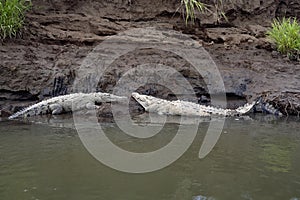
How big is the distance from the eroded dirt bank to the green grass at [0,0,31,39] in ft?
0.71

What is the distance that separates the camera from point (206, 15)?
433 inches

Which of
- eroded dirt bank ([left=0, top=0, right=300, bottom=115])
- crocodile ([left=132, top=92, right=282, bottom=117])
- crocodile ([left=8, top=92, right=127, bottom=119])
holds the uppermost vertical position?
eroded dirt bank ([left=0, top=0, right=300, bottom=115])

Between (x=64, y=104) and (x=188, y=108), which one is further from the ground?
(x=64, y=104)

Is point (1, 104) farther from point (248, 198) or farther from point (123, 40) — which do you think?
point (248, 198)

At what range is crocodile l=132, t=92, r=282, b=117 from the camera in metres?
7.50

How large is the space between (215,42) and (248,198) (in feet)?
24.3

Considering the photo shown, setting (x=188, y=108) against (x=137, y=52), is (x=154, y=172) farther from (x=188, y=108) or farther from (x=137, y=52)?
(x=137, y=52)

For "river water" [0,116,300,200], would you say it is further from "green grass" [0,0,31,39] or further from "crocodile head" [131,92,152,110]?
"green grass" [0,0,31,39]

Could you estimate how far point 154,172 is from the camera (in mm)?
4156

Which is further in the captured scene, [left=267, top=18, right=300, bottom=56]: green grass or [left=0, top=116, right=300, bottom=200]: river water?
[left=267, top=18, right=300, bottom=56]: green grass

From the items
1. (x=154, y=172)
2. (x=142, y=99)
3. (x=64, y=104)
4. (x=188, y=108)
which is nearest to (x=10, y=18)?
(x=64, y=104)

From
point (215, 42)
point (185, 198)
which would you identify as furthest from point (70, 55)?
point (185, 198)

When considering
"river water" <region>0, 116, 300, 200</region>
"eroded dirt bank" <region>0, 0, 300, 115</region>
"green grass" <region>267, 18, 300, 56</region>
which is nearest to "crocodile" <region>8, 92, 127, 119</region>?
"eroded dirt bank" <region>0, 0, 300, 115</region>

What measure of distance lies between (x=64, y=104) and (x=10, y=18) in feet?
8.81
